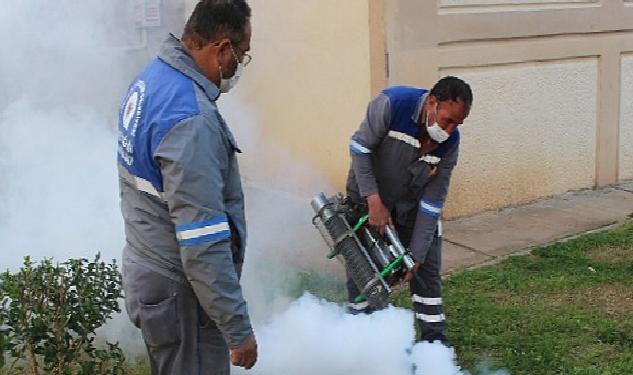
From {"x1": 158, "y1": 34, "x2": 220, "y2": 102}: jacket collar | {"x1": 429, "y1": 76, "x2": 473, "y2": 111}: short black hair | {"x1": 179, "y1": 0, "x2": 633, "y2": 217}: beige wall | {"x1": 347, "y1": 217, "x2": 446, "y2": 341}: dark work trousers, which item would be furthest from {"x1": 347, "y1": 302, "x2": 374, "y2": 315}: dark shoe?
{"x1": 179, "y1": 0, "x2": 633, "y2": 217}: beige wall

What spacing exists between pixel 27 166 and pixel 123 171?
308 centimetres

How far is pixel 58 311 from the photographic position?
3.37 meters

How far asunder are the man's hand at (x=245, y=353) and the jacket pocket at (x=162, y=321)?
0.77 ft

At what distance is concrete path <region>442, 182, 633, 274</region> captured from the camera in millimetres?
6785

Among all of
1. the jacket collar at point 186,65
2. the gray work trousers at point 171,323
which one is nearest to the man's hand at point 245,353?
the gray work trousers at point 171,323

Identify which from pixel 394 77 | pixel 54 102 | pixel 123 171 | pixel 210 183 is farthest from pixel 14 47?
pixel 210 183

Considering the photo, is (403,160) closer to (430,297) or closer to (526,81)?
(430,297)

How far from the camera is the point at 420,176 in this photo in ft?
14.1

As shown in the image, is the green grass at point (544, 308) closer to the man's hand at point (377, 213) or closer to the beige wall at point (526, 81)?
the man's hand at point (377, 213)

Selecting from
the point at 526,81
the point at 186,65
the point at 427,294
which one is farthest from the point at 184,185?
the point at 526,81

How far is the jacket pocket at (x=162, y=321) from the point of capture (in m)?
2.77

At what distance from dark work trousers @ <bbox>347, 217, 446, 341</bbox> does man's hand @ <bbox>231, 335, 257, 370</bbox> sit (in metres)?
1.81

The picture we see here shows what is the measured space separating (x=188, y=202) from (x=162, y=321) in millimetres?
511

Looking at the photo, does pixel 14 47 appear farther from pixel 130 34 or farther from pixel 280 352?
pixel 280 352
